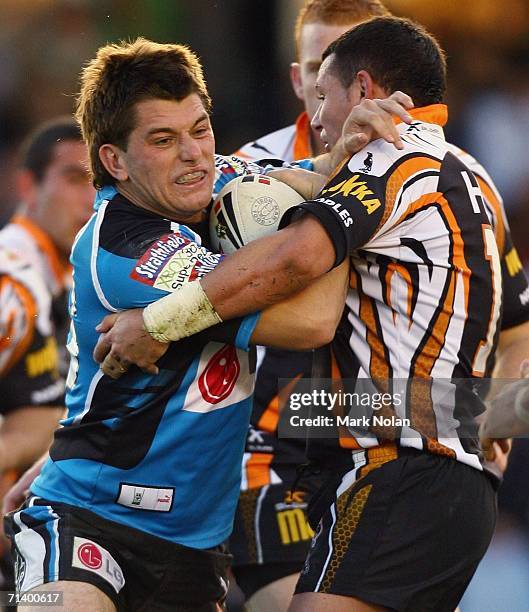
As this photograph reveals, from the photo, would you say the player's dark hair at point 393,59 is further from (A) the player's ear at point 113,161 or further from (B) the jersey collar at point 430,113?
(A) the player's ear at point 113,161

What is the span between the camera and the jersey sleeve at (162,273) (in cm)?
364

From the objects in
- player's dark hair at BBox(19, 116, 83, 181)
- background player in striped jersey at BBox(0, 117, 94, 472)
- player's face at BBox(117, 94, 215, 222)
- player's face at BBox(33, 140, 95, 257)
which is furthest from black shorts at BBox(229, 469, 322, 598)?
player's dark hair at BBox(19, 116, 83, 181)

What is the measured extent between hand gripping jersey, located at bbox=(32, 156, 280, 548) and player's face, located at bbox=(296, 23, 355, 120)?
5.74 feet

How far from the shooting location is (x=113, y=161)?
13.3 feet

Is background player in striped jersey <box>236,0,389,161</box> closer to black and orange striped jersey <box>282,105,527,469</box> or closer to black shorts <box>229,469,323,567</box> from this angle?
black shorts <box>229,469,323,567</box>

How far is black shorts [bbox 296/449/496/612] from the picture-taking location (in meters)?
3.52

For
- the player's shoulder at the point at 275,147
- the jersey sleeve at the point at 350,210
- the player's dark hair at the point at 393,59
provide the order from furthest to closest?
the player's shoulder at the point at 275,147, the player's dark hair at the point at 393,59, the jersey sleeve at the point at 350,210

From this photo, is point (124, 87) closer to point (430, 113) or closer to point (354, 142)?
point (354, 142)

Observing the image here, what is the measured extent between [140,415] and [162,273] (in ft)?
1.85

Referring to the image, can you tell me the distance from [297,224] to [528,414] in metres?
1.16

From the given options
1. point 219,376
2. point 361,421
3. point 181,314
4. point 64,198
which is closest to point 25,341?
point 64,198

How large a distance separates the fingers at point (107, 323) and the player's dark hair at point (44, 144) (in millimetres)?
3928

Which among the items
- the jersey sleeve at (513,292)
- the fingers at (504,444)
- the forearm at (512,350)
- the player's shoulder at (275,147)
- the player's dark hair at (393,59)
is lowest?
the fingers at (504,444)

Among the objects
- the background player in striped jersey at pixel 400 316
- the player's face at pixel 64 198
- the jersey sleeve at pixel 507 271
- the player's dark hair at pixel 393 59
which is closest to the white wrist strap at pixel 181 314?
the background player in striped jersey at pixel 400 316
